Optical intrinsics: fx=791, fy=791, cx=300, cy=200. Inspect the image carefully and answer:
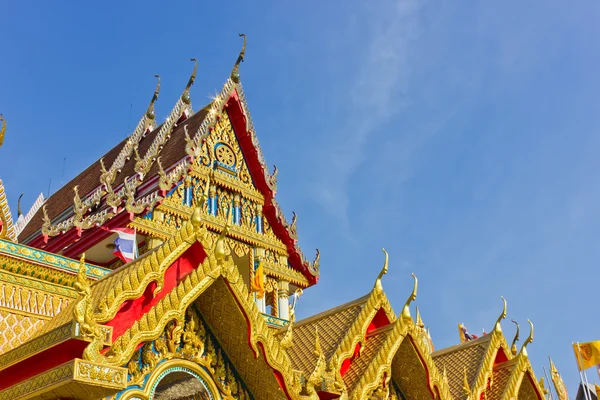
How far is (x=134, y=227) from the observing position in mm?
15312

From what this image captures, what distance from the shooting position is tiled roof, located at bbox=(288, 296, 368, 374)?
10938 millimetres

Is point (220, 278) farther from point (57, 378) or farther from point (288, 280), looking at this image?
point (288, 280)

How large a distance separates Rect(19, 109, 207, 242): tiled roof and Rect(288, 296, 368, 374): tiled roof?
662 centimetres

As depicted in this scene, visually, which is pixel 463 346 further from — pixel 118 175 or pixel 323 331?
pixel 118 175

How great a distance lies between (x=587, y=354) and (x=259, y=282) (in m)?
9.39

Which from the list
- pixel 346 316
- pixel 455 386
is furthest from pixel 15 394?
pixel 455 386

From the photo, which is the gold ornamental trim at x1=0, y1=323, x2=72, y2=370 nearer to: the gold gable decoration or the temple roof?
the gold gable decoration

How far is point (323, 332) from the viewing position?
1155 centimetres

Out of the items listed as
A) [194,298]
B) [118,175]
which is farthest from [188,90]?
[194,298]

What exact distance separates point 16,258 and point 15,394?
9.02 feet

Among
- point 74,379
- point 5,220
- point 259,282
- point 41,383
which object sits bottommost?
point 74,379

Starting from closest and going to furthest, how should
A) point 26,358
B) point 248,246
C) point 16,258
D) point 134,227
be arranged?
point 26,358
point 16,258
point 134,227
point 248,246

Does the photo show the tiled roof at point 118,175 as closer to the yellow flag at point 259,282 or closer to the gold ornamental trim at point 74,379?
the yellow flag at point 259,282

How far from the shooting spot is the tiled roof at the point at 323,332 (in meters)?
10.9
